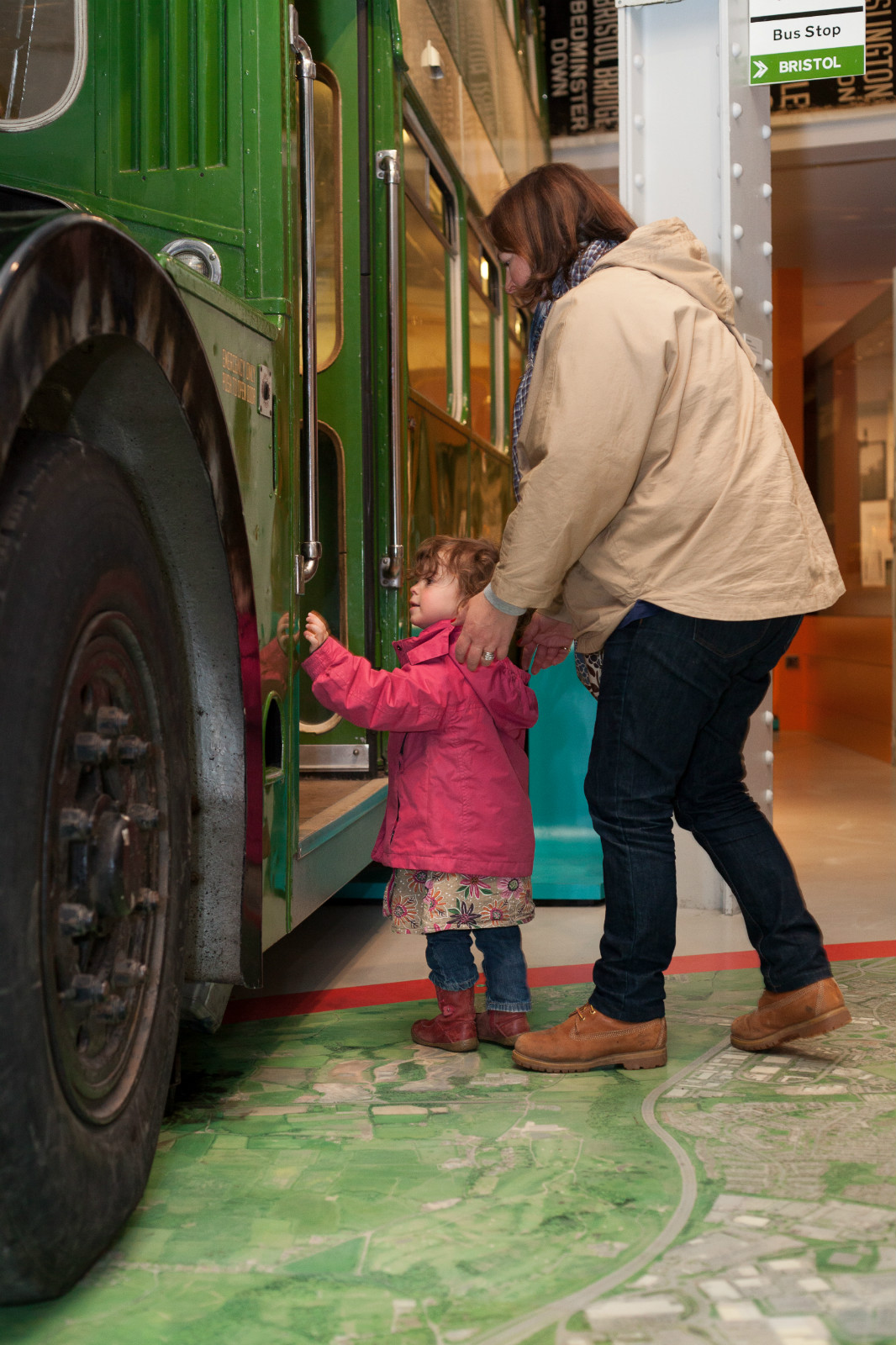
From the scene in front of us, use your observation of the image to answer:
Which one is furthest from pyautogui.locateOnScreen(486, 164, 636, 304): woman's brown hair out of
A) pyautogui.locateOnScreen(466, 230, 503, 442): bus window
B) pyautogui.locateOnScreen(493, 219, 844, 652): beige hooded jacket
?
pyautogui.locateOnScreen(466, 230, 503, 442): bus window

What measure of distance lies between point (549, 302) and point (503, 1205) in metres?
1.40

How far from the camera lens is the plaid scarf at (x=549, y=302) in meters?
2.03

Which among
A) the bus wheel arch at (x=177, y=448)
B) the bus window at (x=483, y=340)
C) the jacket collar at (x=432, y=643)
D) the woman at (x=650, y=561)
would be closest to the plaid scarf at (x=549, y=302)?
the woman at (x=650, y=561)

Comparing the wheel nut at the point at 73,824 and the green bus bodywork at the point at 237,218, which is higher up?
the green bus bodywork at the point at 237,218

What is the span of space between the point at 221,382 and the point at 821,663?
29.2ft

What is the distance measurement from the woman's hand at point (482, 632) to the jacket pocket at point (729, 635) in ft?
0.96

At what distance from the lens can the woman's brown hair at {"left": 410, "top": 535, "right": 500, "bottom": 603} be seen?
223cm

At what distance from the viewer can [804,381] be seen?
40.3 feet

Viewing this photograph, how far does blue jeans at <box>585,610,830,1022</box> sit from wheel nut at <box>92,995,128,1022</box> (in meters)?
0.91

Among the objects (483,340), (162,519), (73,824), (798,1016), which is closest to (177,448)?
(162,519)

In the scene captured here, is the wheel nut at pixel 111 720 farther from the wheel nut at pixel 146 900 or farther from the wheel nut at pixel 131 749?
the wheel nut at pixel 146 900

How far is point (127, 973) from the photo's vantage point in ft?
4.26

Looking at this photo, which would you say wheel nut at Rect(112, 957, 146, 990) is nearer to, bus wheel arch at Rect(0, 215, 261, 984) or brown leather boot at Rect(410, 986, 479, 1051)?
bus wheel arch at Rect(0, 215, 261, 984)

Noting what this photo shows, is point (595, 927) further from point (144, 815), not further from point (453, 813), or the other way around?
point (144, 815)
